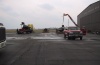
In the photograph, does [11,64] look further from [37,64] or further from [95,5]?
[95,5]

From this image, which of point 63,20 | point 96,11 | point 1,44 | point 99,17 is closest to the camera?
point 1,44

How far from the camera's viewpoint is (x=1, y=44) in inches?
516

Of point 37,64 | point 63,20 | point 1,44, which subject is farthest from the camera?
point 63,20

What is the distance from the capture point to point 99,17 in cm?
5512

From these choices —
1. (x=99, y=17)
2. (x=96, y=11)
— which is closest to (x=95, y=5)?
(x=96, y=11)

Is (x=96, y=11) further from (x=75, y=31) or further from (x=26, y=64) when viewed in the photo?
(x=26, y=64)

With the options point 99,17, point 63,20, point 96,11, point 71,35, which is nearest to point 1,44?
point 71,35

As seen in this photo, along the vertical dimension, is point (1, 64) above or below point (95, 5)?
below

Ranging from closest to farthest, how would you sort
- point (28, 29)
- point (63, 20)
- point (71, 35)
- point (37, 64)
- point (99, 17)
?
1. point (37, 64)
2. point (71, 35)
3. point (99, 17)
4. point (28, 29)
5. point (63, 20)

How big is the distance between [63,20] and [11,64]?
6565 cm

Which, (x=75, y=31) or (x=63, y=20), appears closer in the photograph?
(x=75, y=31)

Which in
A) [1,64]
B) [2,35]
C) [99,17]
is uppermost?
[99,17]

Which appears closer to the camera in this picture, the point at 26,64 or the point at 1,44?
the point at 26,64

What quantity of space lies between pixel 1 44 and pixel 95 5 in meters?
50.5
